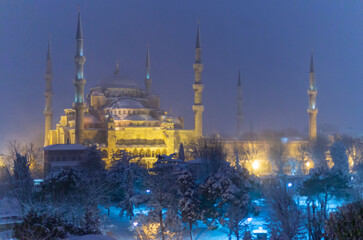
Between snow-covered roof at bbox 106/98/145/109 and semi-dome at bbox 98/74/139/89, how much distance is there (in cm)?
205

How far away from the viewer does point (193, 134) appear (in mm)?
32562

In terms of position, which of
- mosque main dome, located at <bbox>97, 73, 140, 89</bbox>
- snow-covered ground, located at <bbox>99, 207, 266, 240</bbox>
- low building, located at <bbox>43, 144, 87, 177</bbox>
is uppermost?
mosque main dome, located at <bbox>97, 73, 140, 89</bbox>

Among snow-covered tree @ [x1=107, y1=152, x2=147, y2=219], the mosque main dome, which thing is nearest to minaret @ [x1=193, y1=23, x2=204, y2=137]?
the mosque main dome

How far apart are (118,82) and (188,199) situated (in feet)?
72.9

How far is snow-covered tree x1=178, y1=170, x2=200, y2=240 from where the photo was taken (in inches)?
640

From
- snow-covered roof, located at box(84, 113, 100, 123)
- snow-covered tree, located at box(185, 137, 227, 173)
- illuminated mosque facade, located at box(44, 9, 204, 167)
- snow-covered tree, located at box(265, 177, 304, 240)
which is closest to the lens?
snow-covered tree, located at box(265, 177, 304, 240)

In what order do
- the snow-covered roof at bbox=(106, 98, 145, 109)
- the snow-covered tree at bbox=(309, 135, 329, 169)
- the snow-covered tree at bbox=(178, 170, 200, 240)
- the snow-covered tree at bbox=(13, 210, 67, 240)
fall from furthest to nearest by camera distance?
the snow-covered roof at bbox=(106, 98, 145, 109), the snow-covered tree at bbox=(309, 135, 329, 169), the snow-covered tree at bbox=(178, 170, 200, 240), the snow-covered tree at bbox=(13, 210, 67, 240)

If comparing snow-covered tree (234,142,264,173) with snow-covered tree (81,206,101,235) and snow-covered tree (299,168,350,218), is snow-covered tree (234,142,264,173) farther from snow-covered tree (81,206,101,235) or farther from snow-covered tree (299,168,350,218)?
snow-covered tree (81,206,101,235)

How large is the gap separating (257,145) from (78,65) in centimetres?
1434

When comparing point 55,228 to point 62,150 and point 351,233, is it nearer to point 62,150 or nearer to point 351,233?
point 351,233

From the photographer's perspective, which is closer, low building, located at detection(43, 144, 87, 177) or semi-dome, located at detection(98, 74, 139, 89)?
low building, located at detection(43, 144, 87, 177)

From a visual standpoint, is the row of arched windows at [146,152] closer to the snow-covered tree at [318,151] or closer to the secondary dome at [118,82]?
the secondary dome at [118,82]

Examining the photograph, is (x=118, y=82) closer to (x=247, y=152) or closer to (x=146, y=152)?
(x=146, y=152)

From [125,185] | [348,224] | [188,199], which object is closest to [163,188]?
[188,199]
